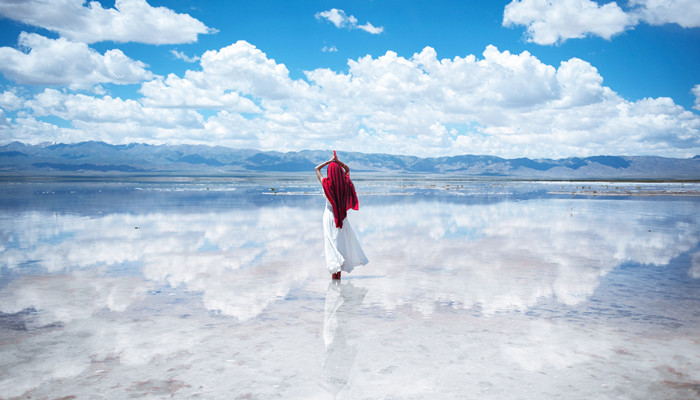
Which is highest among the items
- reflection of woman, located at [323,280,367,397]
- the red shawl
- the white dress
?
the red shawl

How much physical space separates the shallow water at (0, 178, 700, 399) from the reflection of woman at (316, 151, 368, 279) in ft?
1.28

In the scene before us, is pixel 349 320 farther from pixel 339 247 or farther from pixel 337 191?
pixel 337 191

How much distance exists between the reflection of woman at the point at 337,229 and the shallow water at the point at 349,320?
0.39 metres

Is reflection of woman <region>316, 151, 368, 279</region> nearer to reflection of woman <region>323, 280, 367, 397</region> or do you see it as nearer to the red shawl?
the red shawl

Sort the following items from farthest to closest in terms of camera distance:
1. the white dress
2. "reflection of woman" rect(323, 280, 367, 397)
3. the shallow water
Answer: the white dress → "reflection of woman" rect(323, 280, 367, 397) → the shallow water

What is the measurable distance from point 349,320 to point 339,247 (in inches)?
105

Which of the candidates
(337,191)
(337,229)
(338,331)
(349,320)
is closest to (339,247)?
(337,229)

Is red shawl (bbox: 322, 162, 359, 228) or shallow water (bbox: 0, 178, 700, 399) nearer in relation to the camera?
shallow water (bbox: 0, 178, 700, 399)

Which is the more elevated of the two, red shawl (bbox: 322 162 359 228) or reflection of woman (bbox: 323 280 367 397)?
red shawl (bbox: 322 162 359 228)

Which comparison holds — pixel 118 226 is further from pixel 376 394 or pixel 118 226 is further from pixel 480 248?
pixel 376 394

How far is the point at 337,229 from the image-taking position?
354 inches

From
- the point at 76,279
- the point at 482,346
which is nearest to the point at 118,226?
the point at 76,279

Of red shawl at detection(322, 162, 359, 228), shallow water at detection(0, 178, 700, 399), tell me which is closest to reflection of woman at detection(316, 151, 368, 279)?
red shawl at detection(322, 162, 359, 228)

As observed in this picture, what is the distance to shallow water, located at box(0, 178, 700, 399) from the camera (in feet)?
14.5
